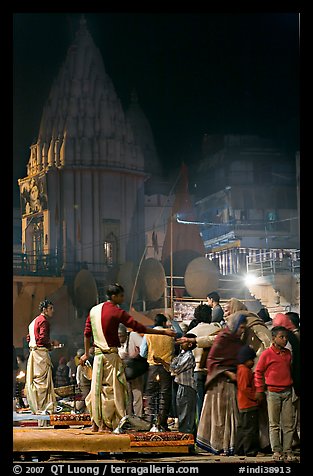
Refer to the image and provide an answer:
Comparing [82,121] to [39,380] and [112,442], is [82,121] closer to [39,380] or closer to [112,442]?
[39,380]

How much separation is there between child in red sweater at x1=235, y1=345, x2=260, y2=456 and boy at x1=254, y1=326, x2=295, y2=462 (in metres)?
0.15

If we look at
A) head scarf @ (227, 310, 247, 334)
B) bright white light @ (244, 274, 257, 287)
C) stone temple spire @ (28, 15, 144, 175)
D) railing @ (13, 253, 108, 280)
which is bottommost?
head scarf @ (227, 310, 247, 334)

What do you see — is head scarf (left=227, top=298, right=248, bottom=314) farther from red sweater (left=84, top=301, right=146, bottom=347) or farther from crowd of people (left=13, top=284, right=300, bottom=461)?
red sweater (left=84, top=301, right=146, bottom=347)

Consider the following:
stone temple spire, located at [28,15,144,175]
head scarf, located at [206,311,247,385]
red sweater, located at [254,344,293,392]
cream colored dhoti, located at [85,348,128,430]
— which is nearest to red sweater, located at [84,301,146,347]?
cream colored dhoti, located at [85,348,128,430]

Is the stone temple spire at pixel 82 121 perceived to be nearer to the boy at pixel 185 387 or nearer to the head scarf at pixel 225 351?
the boy at pixel 185 387

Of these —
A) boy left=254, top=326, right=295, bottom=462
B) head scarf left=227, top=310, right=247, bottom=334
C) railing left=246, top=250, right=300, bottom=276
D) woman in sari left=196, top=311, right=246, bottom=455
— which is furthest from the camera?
railing left=246, top=250, right=300, bottom=276

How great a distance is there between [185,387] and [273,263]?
99.7 inches

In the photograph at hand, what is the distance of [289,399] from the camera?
12453 millimetres

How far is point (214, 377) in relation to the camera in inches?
500

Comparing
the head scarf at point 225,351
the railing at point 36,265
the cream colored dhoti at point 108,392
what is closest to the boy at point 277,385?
the head scarf at point 225,351

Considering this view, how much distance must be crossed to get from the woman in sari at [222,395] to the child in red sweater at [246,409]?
0.28 ft

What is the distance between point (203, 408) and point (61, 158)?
13.2ft

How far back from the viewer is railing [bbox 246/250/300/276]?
15125mm

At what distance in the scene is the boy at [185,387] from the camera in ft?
43.1
